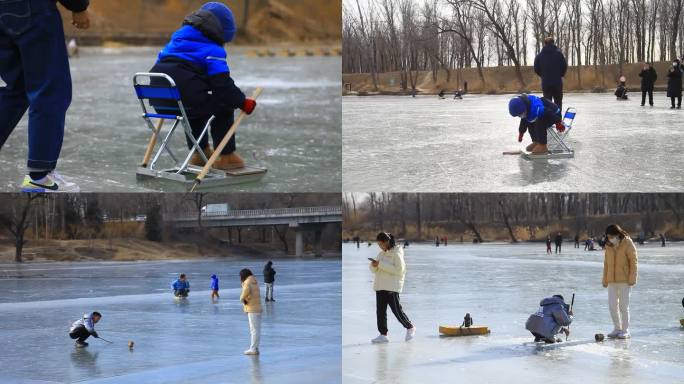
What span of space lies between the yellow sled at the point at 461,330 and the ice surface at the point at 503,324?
6 centimetres

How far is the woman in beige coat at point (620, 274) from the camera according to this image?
567cm

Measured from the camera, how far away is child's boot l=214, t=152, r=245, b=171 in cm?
508

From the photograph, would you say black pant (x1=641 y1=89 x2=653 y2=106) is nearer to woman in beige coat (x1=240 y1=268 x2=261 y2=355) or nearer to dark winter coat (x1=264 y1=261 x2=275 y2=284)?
dark winter coat (x1=264 y1=261 x2=275 y2=284)

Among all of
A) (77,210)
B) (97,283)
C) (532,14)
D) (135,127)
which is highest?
(532,14)

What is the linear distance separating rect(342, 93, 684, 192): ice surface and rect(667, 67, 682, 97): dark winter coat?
0.09 meters

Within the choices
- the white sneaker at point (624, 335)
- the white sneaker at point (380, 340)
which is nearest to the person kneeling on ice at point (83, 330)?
the white sneaker at point (380, 340)

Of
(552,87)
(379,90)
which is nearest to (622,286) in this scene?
(552,87)

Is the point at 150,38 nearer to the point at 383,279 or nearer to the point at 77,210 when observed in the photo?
the point at 77,210

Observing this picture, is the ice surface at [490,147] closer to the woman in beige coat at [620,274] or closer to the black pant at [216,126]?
the woman in beige coat at [620,274]

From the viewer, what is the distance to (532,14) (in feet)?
24.4

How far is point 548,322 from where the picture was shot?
17.9 ft

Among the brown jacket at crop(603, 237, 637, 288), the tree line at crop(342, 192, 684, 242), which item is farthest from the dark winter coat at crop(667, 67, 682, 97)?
the brown jacket at crop(603, 237, 637, 288)

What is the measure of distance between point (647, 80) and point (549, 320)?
3.44 metres

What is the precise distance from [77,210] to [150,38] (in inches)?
267
